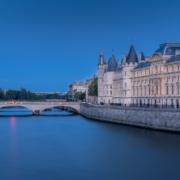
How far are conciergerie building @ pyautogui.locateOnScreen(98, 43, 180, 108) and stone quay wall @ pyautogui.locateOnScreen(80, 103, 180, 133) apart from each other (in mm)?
4523

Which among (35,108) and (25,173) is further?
(35,108)

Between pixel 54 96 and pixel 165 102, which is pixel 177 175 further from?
pixel 54 96

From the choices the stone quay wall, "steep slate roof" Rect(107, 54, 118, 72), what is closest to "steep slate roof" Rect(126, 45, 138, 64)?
the stone quay wall

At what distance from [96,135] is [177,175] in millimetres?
16267

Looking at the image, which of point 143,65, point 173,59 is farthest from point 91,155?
point 143,65

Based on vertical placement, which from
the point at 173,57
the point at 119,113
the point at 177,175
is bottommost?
the point at 177,175

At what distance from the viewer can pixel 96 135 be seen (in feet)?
125

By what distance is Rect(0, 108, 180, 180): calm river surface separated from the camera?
22.9 meters

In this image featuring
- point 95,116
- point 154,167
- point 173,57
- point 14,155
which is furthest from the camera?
point 95,116

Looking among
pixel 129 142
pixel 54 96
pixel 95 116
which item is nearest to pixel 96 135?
pixel 129 142

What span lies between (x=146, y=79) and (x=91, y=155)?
27.1m

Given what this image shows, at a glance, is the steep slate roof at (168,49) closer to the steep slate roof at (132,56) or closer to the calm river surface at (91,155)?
the steep slate roof at (132,56)

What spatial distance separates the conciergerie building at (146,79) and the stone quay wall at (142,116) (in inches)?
178

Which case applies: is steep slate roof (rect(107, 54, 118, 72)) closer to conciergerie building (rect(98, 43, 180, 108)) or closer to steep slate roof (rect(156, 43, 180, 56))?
conciergerie building (rect(98, 43, 180, 108))
